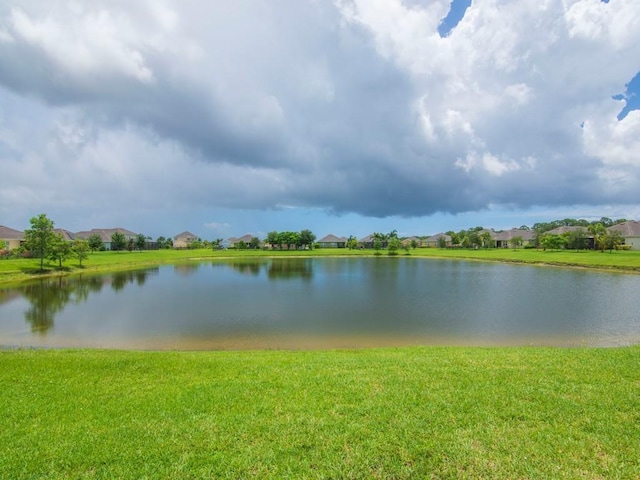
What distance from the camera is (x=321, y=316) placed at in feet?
57.6

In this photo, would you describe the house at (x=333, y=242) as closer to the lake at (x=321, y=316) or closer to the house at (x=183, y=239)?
the house at (x=183, y=239)

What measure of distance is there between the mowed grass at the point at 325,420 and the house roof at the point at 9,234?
8040 centimetres

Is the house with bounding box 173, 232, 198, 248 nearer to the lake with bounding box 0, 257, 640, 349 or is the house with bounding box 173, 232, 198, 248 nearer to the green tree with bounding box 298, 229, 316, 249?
the green tree with bounding box 298, 229, 316, 249

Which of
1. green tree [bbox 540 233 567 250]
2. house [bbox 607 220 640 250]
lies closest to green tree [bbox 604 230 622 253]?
house [bbox 607 220 640 250]

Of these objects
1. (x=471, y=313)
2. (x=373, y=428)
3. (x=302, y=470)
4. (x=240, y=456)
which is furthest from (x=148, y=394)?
(x=471, y=313)

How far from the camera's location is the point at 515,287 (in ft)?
88.6

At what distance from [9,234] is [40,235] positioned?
4414 centimetres

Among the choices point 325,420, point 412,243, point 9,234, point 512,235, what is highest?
point 9,234

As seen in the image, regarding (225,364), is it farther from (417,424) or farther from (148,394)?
(417,424)

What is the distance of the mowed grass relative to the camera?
396 centimetres

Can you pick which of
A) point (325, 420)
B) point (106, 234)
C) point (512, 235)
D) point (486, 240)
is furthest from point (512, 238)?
point (106, 234)

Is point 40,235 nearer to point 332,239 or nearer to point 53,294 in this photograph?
point 53,294

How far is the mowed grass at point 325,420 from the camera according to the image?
3.96 meters

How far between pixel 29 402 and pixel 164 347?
731 cm
